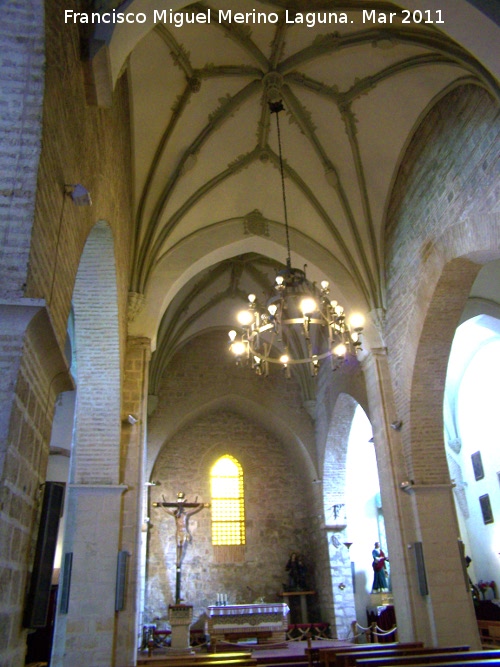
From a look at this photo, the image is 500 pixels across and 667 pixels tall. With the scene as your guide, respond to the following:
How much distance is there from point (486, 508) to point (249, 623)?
6653 millimetres

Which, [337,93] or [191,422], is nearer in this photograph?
[337,93]

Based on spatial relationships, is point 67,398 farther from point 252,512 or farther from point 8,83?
point 8,83

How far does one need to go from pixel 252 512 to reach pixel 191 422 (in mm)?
3150

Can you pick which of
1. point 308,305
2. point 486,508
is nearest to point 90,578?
Answer: point 308,305

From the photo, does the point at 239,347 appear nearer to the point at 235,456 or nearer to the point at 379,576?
the point at 235,456

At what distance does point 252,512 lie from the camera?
655 inches

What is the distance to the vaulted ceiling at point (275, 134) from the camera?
28.6ft

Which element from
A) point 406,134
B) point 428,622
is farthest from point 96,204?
point 428,622

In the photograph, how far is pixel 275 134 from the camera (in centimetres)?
1087

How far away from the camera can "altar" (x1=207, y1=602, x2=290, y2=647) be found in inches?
527

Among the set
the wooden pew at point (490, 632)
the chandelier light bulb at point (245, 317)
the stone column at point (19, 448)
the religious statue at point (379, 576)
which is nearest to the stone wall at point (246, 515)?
the religious statue at point (379, 576)

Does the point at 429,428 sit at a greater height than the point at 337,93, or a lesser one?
lesser

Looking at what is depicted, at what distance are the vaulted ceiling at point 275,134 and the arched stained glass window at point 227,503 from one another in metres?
7.42

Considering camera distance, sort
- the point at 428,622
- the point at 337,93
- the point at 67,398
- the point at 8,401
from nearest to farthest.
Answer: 1. the point at 8,401
2. the point at 428,622
3. the point at 337,93
4. the point at 67,398
